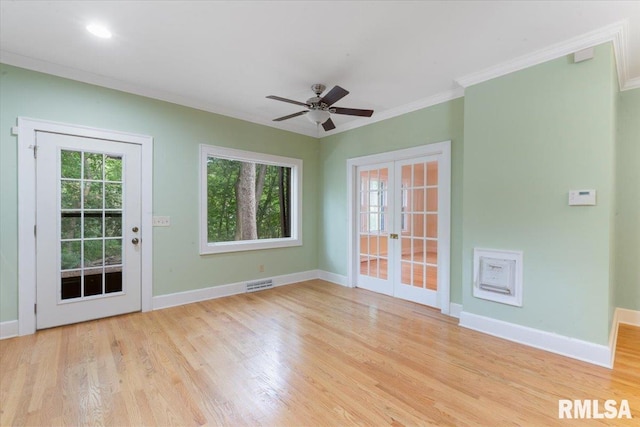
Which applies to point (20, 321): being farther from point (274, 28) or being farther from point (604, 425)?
point (604, 425)

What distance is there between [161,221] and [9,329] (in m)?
1.71

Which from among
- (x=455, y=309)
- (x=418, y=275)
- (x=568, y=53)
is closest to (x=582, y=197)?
(x=568, y=53)

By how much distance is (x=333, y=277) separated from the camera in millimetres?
5031

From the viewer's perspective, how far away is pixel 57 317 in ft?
9.94

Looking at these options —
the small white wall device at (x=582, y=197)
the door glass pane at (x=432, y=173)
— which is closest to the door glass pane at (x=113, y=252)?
the door glass pane at (x=432, y=173)

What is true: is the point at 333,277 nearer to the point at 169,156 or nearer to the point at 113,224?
the point at 169,156

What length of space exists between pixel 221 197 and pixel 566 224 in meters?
4.80

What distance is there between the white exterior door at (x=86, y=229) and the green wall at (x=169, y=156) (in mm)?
201

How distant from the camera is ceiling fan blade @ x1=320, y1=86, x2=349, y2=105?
2699mm

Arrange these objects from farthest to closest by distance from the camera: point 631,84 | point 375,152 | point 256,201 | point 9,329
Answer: point 256,201
point 375,152
point 631,84
point 9,329

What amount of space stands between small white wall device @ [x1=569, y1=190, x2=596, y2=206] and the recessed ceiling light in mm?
4265

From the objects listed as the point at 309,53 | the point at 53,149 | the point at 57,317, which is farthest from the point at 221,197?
the point at 309,53

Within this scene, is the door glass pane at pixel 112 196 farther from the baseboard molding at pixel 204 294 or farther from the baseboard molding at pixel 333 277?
the baseboard molding at pixel 333 277

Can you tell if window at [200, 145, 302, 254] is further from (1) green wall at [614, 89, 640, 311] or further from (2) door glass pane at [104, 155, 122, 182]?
(1) green wall at [614, 89, 640, 311]
